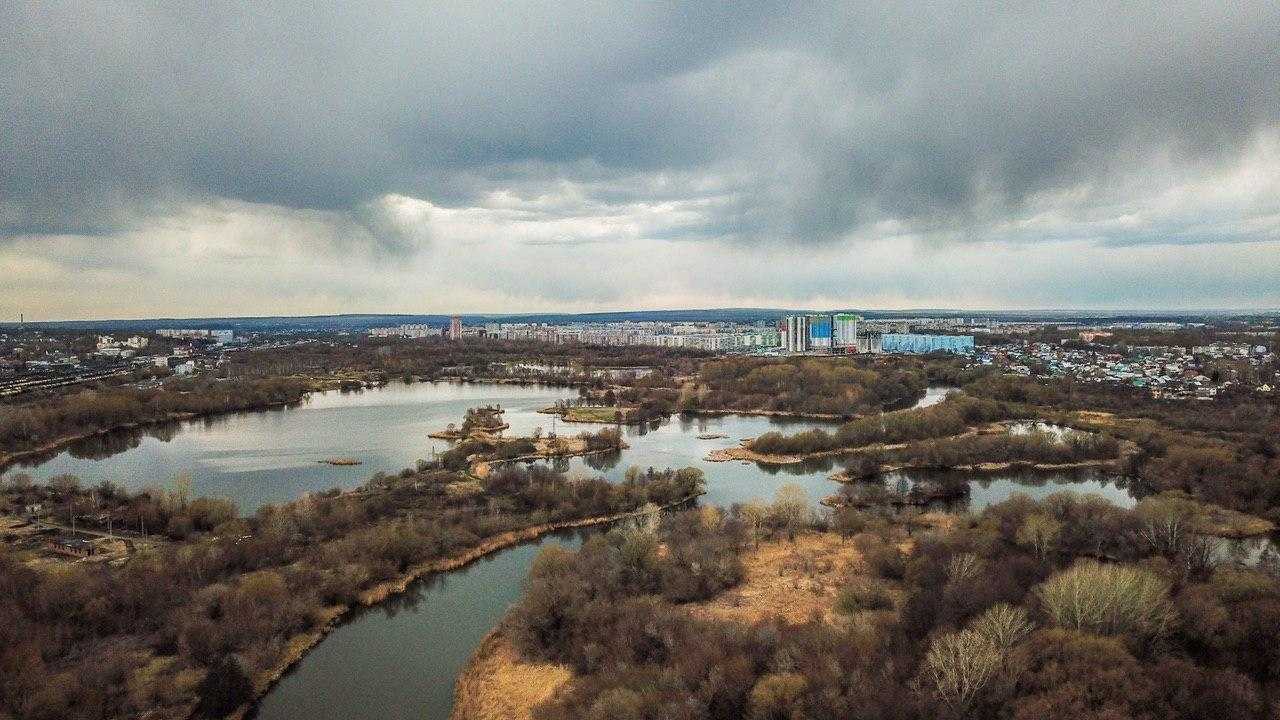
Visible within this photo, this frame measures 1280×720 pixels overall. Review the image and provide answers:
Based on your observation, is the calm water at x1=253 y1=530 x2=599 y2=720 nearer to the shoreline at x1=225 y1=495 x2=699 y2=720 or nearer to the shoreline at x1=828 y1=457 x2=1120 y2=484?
the shoreline at x1=225 y1=495 x2=699 y2=720

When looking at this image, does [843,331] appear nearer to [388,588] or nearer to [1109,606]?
[388,588]

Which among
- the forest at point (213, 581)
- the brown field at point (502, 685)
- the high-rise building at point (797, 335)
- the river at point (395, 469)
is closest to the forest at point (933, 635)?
the brown field at point (502, 685)

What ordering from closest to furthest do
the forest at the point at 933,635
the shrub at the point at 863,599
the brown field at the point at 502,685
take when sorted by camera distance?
the forest at the point at 933,635
the brown field at the point at 502,685
the shrub at the point at 863,599

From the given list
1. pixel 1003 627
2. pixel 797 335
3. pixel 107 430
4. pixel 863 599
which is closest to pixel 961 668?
pixel 1003 627

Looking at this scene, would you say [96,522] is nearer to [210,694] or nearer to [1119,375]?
[210,694]

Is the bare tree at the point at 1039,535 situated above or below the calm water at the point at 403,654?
above

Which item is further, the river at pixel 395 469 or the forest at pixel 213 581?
the river at pixel 395 469

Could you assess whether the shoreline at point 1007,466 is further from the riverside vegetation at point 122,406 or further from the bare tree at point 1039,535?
the riverside vegetation at point 122,406
